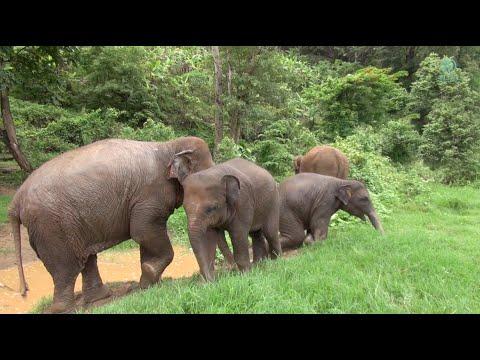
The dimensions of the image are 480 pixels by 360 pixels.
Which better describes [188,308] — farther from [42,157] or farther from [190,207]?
[42,157]

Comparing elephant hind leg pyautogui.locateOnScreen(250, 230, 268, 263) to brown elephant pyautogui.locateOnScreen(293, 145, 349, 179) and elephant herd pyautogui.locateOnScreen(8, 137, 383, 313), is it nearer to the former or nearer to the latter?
elephant herd pyautogui.locateOnScreen(8, 137, 383, 313)

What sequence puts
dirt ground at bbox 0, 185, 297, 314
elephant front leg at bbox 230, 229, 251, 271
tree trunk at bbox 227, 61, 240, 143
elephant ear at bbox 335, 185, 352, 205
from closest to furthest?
elephant front leg at bbox 230, 229, 251, 271 → dirt ground at bbox 0, 185, 297, 314 → elephant ear at bbox 335, 185, 352, 205 → tree trunk at bbox 227, 61, 240, 143

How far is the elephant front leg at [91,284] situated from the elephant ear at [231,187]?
2274mm

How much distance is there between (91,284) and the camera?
657 centimetres

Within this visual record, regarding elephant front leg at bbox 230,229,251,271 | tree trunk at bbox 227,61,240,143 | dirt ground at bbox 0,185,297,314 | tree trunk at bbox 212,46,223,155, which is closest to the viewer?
elephant front leg at bbox 230,229,251,271

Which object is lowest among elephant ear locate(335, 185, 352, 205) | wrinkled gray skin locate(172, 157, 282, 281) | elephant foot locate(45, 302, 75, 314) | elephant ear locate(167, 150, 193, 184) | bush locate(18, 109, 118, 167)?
bush locate(18, 109, 118, 167)

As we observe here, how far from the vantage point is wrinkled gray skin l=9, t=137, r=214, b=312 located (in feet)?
17.9

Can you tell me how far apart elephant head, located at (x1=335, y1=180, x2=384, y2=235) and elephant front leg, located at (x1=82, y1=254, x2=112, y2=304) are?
4.44 m

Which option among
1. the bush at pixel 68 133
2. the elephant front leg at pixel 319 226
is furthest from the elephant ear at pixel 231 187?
the bush at pixel 68 133

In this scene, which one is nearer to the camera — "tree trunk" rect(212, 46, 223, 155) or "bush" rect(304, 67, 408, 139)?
"tree trunk" rect(212, 46, 223, 155)

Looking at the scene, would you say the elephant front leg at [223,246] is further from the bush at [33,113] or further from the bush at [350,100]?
the bush at [33,113]

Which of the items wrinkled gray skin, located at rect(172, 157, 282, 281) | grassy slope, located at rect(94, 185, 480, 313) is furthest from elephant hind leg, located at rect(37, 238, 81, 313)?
wrinkled gray skin, located at rect(172, 157, 282, 281)

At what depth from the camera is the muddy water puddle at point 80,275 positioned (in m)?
6.85

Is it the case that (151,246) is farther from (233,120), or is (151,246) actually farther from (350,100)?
(350,100)
